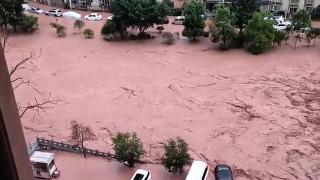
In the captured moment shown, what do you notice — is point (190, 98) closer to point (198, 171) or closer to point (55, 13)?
A: point (198, 171)

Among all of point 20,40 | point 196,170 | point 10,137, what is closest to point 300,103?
A: point 196,170

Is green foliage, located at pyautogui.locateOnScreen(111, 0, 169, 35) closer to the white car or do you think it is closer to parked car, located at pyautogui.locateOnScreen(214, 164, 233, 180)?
the white car

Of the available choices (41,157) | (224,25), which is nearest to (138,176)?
(41,157)

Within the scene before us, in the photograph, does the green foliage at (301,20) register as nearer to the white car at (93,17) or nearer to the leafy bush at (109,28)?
the leafy bush at (109,28)

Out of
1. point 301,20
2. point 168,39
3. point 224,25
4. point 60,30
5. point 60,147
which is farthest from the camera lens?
point 60,30

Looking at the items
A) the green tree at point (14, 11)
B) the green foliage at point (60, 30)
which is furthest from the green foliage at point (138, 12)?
the green tree at point (14, 11)
